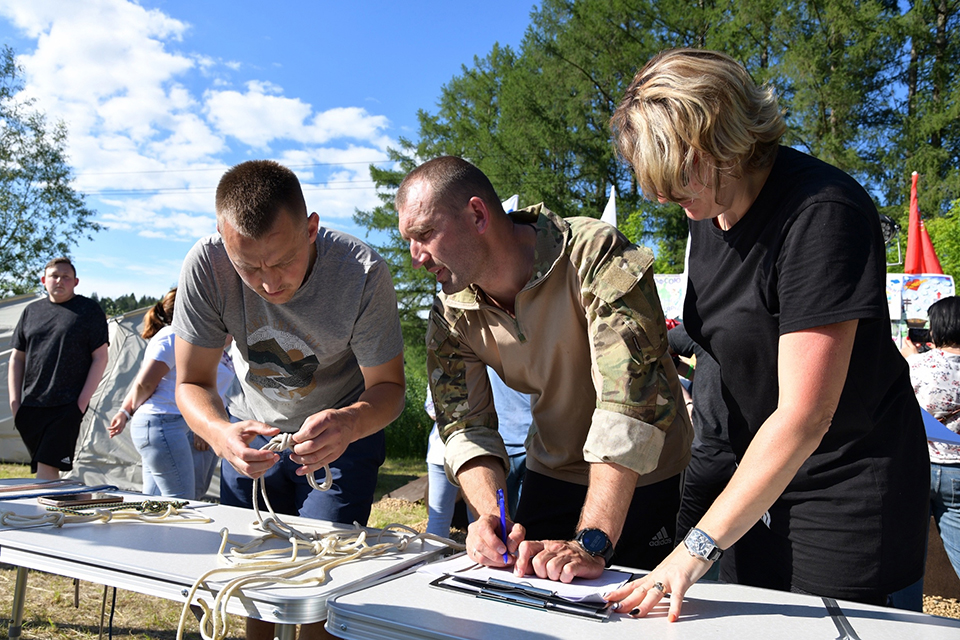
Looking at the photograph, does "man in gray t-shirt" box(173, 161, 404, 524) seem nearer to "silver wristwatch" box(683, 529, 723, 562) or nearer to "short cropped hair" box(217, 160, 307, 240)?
"short cropped hair" box(217, 160, 307, 240)

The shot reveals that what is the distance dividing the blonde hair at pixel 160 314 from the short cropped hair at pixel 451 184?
269cm

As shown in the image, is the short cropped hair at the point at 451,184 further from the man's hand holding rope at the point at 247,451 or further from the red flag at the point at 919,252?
the red flag at the point at 919,252

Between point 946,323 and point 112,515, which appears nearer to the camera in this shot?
point 112,515

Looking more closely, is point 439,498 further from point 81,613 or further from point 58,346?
point 58,346

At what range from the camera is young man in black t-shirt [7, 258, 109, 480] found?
454cm

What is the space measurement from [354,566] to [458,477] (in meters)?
0.42

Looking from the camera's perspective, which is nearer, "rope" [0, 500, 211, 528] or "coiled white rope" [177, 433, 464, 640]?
"coiled white rope" [177, 433, 464, 640]

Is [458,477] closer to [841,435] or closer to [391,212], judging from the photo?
[841,435]

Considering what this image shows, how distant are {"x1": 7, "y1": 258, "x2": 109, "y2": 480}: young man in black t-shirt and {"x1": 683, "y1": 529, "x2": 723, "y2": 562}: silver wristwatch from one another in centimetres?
446

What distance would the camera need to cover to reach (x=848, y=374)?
133cm

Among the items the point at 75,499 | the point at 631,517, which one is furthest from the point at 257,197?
the point at 631,517

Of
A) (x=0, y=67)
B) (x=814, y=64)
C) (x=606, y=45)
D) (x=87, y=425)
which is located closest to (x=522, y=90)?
(x=606, y=45)

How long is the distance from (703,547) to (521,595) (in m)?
0.32

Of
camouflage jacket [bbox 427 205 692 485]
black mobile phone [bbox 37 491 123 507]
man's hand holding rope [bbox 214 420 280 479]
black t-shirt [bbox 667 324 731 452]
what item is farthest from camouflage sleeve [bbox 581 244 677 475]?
black mobile phone [bbox 37 491 123 507]
